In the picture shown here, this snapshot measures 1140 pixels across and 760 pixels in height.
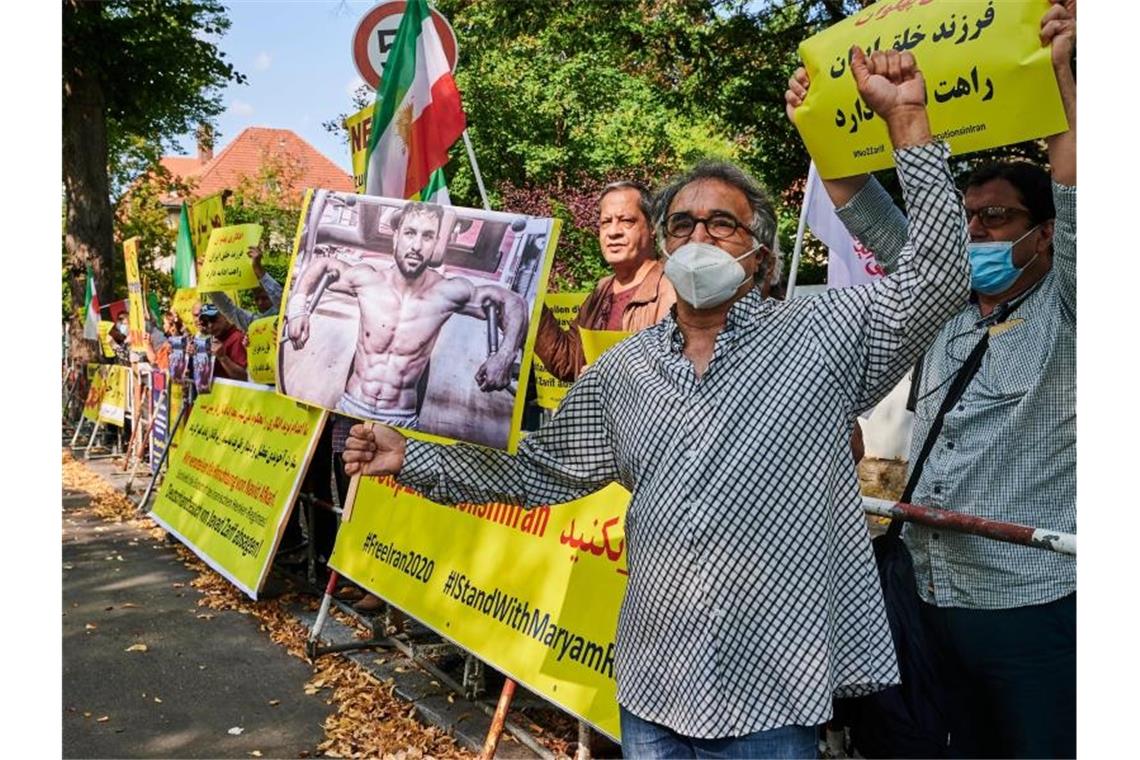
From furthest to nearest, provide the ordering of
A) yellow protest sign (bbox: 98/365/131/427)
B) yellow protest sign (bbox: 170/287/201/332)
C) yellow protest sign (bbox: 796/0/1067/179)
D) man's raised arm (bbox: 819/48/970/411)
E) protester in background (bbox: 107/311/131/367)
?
protester in background (bbox: 107/311/131/367) → yellow protest sign (bbox: 98/365/131/427) → yellow protest sign (bbox: 170/287/201/332) → yellow protest sign (bbox: 796/0/1067/179) → man's raised arm (bbox: 819/48/970/411)

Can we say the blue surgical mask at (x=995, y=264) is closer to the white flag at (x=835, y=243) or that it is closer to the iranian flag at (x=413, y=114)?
the white flag at (x=835, y=243)

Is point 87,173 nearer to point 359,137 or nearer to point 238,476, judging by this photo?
point 359,137

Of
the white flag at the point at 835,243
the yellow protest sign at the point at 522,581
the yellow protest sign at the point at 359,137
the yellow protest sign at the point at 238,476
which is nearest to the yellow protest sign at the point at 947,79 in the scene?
the yellow protest sign at the point at 522,581

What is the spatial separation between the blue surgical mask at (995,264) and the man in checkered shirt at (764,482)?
0.78 metres

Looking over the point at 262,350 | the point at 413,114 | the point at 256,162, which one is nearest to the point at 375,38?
the point at 413,114

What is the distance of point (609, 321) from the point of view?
464cm

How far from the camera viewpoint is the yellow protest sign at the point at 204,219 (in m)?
10.1

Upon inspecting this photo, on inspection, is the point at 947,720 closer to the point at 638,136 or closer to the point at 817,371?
the point at 817,371

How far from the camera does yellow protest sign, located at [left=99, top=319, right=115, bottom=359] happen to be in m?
19.2

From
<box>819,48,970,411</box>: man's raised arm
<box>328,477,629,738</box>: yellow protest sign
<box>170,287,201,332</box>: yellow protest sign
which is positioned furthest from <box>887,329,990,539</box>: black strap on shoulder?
<box>170,287,201,332</box>: yellow protest sign

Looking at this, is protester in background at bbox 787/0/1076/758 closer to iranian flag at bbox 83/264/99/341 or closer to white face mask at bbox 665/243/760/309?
white face mask at bbox 665/243/760/309

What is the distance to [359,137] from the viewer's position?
7.32 m

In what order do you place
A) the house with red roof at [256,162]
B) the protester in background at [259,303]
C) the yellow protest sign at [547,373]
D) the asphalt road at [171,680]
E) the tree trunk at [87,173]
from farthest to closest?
the house with red roof at [256,162] < the tree trunk at [87,173] < the protester in background at [259,303] < the yellow protest sign at [547,373] < the asphalt road at [171,680]

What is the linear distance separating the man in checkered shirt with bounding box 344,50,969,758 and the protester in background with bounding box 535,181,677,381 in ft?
7.10
